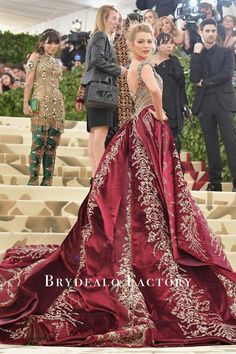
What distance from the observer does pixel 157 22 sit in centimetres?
851

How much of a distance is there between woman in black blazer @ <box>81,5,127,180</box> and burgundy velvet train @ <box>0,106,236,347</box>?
1558mm

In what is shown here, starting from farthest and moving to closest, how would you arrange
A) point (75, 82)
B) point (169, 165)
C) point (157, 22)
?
point (75, 82) → point (157, 22) → point (169, 165)

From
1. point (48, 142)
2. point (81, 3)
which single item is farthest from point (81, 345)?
point (81, 3)

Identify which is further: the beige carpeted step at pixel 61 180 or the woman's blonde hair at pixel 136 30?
the beige carpeted step at pixel 61 180

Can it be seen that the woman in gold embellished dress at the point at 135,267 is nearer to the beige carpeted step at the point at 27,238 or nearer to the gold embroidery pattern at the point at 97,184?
the gold embroidery pattern at the point at 97,184

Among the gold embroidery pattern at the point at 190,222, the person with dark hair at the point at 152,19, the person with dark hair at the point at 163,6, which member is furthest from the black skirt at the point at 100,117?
the person with dark hair at the point at 163,6

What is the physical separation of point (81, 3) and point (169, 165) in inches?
499

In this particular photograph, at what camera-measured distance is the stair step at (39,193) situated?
6.72m

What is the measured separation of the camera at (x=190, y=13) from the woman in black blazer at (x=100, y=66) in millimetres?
2599

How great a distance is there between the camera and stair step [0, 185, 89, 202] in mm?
6719

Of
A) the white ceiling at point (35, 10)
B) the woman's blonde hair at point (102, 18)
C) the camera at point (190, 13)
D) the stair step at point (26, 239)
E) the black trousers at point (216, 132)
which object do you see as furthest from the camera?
the white ceiling at point (35, 10)

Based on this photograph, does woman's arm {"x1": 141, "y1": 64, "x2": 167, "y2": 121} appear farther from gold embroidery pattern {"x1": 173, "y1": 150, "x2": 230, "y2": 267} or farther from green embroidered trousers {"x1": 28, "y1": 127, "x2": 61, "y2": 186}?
green embroidered trousers {"x1": 28, "y1": 127, "x2": 61, "y2": 186}

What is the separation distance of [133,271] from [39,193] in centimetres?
217

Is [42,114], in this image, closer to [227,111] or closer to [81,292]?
[227,111]
